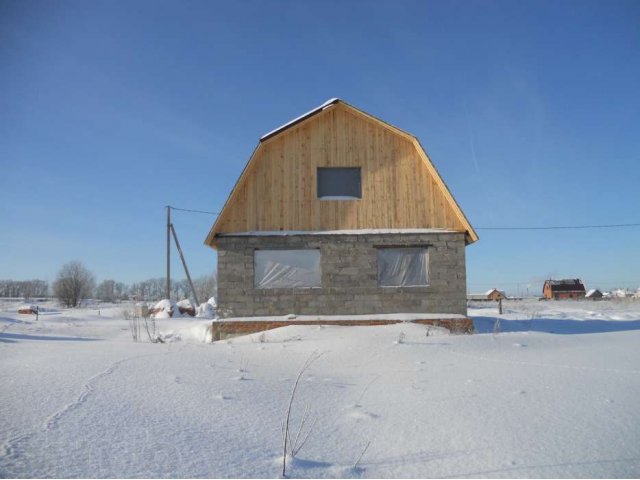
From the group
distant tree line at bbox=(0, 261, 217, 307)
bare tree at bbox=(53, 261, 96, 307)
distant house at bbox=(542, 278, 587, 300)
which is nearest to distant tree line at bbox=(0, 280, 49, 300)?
distant tree line at bbox=(0, 261, 217, 307)

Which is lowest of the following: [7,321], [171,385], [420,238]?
[7,321]

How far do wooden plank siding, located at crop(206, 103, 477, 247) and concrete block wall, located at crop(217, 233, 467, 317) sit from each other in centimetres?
39

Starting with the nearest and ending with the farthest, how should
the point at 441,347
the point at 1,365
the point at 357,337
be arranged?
the point at 1,365
the point at 441,347
the point at 357,337

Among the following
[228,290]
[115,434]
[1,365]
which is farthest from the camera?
[228,290]

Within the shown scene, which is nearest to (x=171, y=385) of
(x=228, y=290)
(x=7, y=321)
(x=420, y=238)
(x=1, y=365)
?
(x=1, y=365)

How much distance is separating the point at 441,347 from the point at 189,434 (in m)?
4.96

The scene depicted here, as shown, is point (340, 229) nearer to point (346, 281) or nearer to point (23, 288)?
point (346, 281)

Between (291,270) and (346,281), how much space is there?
1.49 metres

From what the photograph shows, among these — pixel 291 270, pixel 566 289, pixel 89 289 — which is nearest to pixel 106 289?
pixel 89 289

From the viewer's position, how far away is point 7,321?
74.7ft

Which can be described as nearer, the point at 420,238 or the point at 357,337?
the point at 357,337

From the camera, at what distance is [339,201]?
11859 millimetres

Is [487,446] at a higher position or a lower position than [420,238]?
lower

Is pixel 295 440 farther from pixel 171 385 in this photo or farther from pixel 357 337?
pixel 357 337
